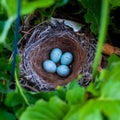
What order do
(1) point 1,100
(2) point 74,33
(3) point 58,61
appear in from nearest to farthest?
1. (1) point 1,100
2. (2) point 74,33
3. (3) point 58,61

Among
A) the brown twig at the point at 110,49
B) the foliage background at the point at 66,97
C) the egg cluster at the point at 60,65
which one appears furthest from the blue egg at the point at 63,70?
the foliage background at the point at 66,97

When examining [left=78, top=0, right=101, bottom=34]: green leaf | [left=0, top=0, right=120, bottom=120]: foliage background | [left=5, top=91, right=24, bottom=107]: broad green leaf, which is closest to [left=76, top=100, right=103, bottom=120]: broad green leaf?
[left=0, top=0, right=120, bottom=120]: foliage background

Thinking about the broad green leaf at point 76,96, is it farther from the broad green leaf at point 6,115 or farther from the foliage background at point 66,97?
the broad green leaf at point 6,115

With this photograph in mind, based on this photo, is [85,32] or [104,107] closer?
[104,107]

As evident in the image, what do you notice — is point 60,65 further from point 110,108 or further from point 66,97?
point 110,108

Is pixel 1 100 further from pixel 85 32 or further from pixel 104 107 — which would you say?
pixel 85 32

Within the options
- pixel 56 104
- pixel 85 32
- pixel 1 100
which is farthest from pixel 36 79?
pixel 56 104
